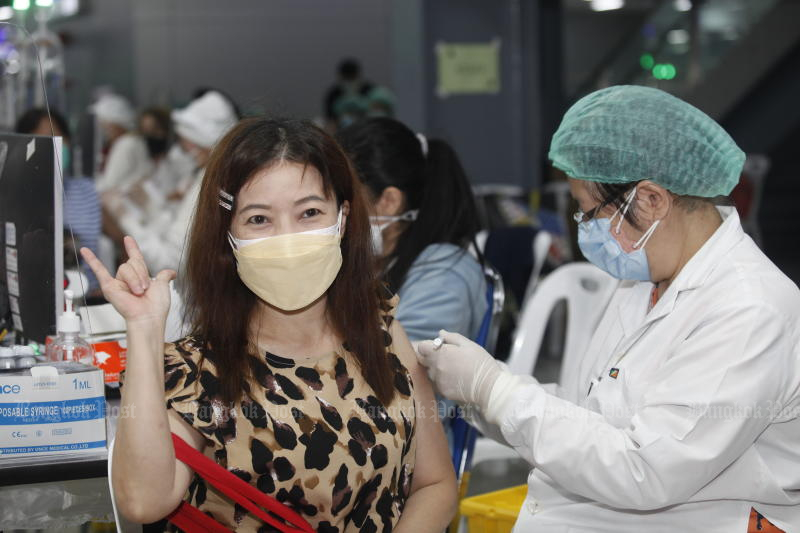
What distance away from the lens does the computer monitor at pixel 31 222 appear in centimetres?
187

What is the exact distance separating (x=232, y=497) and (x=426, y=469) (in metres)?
0.43

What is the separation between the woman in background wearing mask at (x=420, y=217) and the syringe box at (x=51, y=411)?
0.94 meters

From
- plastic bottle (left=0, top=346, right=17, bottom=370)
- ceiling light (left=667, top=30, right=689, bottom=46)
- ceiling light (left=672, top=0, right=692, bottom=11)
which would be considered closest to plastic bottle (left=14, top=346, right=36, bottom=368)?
plastic bottle (left=0, top=346, right=17, bottom=370)

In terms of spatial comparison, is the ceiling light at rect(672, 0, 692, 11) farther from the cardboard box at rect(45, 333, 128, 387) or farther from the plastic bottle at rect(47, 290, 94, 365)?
the plastic bottle at rect(47, 290, 94, 365)

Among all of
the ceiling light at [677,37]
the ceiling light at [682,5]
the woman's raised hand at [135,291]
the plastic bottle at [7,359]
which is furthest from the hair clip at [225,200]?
the ceiling light at [682,5]

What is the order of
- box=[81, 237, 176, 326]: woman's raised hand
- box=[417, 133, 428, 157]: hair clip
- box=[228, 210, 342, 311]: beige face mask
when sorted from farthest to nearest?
1. box=[417, 133, 428, 157]: hair clip
2. box=[228, 210, 342, 311]: beige face mask
3. box=[81, 237, 176, 326]: woman's raised hand

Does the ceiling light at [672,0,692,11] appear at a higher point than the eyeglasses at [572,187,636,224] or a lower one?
higher

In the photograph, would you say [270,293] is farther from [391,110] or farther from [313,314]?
[391,110]

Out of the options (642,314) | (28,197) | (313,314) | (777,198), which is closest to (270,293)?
(313,314)

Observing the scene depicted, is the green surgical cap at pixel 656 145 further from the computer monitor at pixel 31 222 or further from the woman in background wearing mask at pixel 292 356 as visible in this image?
the computer monitor at pixel 31 222

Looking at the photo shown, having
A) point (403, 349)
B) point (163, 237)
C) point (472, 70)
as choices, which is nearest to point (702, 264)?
point (403, 349)

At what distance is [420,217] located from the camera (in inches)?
101

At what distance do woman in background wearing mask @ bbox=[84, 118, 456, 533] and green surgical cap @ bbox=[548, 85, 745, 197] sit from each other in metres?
0.47

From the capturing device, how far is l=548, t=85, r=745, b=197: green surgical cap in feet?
5.55
